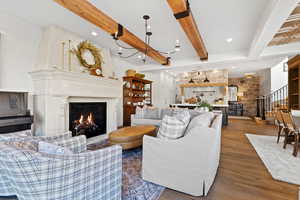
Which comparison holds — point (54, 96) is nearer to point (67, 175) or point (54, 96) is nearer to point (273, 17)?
point (67, 175)

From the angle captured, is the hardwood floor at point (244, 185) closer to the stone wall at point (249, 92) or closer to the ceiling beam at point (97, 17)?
the ceiling beam at point (97, 17)

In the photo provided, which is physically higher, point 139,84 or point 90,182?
point 139,84

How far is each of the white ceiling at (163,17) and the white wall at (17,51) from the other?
18 cm

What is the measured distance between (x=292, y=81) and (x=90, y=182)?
6.42 meters

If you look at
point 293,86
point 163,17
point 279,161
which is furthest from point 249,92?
point 163,17

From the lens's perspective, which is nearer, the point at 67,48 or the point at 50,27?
the point at 50,27

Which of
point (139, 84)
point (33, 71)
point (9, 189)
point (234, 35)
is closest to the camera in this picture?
point (9, 189)

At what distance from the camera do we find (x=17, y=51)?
270cm

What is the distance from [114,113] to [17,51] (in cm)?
265

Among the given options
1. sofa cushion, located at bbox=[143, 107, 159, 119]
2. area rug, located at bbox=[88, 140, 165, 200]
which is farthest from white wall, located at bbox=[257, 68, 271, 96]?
area rug, located at bbox=[88, 140, 165, 200]

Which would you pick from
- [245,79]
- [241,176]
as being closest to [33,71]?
[241,176]

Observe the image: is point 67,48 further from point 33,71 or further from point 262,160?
point 262,160

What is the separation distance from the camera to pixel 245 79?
9414 millimetres

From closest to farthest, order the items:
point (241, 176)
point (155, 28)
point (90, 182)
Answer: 1. point (90, 182)
2. point (241, 176)
3. point (155, 28)
